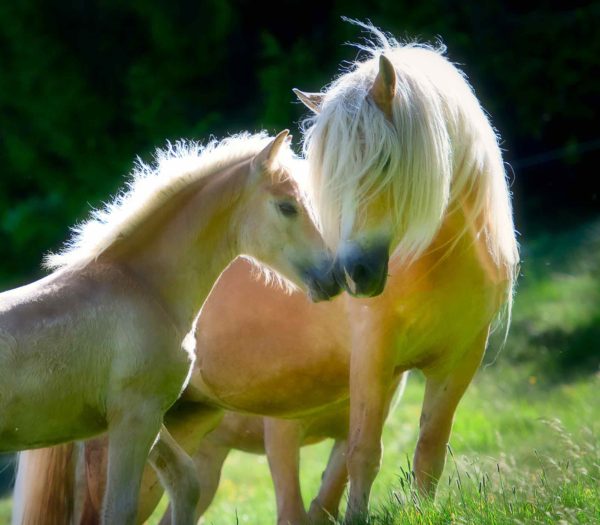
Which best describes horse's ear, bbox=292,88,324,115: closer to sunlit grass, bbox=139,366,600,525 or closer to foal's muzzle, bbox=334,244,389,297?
foal's muzzle, bbox=334,244,389,297

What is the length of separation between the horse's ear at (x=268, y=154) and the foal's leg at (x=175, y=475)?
1160 mm

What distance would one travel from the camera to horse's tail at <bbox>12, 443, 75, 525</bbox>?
560 centimetres

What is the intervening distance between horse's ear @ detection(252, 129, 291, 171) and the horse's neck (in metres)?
0.09

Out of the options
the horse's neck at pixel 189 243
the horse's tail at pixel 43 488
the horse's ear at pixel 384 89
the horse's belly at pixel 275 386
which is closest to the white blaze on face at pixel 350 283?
the horse's neck at pixel 189 243

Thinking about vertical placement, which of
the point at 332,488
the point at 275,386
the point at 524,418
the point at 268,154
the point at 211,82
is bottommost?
the point at 524,418

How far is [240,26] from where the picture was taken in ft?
47.3

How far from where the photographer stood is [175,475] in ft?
15.9

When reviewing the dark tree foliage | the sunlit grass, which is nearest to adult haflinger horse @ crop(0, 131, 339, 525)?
the sunlit grass

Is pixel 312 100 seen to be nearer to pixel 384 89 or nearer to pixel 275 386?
pixel 384 89

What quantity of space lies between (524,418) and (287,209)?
5.33m

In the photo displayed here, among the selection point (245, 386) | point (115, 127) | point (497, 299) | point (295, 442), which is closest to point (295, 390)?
point (245, 386)

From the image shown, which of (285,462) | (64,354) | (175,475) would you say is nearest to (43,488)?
(175,475)

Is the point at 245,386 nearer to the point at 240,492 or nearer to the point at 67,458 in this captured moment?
the point at 67,458

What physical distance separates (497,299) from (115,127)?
984cm
